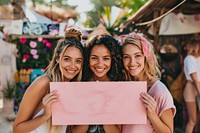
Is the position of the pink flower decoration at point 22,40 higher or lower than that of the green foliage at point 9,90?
higher

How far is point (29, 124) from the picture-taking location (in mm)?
2367

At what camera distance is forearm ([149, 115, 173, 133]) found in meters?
2.29

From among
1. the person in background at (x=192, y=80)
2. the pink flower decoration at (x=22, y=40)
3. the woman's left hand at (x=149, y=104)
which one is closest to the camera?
the woman's left hand at (x=149, y=104)

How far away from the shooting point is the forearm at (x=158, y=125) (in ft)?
7.52

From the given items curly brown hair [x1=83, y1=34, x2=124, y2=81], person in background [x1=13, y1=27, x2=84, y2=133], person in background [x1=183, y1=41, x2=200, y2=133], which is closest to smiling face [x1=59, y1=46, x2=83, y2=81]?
person in background [x1=13, y1=27, x2=84, y2=133]

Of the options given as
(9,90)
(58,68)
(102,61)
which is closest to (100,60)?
(102,61)

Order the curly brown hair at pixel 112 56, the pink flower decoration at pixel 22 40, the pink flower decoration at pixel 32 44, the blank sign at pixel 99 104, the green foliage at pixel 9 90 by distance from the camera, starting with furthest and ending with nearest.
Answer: the pink flower decoration at pixel 32 44
the pink flower decoration at pixel 22 40
the green foliage at pixel 9 90
the curly brown hair at pixel 112 56
the blank sign at pixel 99 104

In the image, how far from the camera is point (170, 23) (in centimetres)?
716

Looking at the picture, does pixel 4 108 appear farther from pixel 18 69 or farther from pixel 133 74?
pixel 133 74

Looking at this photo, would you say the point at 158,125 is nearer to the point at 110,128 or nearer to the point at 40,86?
the point at 110,128

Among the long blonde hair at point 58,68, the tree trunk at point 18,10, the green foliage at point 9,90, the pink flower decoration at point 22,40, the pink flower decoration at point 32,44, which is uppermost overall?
the tree trunk at point 18,10

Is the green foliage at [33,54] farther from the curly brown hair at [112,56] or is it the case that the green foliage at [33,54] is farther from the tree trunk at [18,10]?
the curly brown hair at [112,56]

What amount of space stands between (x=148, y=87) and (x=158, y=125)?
0.34 metres

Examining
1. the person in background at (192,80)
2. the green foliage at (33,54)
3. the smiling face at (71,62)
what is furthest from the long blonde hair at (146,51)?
the green foliage at (33,54)
